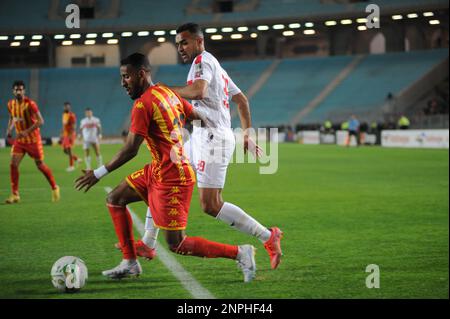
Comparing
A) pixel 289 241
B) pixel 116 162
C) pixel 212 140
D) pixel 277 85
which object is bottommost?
pixel 289 241

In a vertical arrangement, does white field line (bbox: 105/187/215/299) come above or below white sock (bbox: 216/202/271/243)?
below

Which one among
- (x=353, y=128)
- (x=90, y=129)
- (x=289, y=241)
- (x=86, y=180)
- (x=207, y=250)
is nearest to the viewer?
(x=86, y=180)

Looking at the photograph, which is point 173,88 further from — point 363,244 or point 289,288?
point 363,244

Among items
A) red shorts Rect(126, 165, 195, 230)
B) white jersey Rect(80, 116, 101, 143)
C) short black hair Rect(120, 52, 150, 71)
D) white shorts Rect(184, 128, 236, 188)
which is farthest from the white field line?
white jersey Rect(80, 116, 101, 143)

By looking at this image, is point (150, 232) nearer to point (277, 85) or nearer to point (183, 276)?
point (183, 276)

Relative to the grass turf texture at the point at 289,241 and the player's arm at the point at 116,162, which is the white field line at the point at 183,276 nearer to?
the grass turf texture at the point at 289,241

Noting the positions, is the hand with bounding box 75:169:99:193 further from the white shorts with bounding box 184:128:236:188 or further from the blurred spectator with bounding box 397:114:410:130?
the blurred spectator with bounding box 397:114:410:130

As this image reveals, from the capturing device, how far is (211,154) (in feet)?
21.6

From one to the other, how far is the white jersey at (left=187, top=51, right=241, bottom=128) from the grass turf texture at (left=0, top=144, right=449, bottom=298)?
1432 mm

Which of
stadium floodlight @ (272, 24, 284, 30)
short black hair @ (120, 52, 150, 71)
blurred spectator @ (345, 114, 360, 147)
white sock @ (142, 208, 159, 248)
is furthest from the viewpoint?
stadium floodlight @ (272, 24, 284, 30)

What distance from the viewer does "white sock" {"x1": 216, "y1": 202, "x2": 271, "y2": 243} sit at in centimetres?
657

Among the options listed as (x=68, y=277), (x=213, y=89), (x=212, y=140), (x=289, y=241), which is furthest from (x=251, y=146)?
(x=68, y=277)

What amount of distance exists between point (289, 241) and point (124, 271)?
278cm
